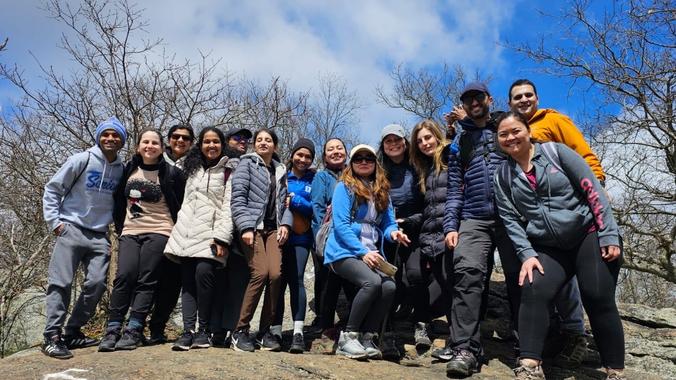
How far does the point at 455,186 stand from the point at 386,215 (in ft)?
2.34

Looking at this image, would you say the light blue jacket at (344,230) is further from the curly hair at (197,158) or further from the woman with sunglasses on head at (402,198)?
the curly hair at (197,158)

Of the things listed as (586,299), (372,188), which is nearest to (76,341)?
(372,188)

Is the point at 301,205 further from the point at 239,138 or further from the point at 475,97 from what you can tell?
the point at 475,97

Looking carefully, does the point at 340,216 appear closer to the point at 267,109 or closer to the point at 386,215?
the point at 386,215

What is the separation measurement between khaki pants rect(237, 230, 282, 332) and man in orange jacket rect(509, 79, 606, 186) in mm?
2602

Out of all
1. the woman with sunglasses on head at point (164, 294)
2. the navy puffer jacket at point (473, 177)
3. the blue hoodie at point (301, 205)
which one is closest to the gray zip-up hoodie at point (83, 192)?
the woman with sunglasses on head at point (164, 294)

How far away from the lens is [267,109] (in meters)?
10.1

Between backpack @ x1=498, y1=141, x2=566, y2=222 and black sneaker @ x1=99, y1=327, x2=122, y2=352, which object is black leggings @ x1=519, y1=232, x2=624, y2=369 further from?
black sneaker @ x1=99, y1=327, x2=122, y2=352

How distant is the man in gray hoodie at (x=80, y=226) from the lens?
13.8ft

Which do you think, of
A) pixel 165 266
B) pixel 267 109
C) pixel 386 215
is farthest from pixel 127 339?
pixel 267 109

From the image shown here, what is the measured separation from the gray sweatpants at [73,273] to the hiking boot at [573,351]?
4307 mm

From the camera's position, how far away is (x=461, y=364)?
384 centimetres

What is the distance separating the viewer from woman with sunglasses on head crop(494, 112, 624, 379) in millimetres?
3613

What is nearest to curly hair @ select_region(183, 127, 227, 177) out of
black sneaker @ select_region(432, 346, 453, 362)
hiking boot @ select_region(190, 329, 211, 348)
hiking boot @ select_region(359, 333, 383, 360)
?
hiking boot @ select_region(190, 329, 211, 348)
